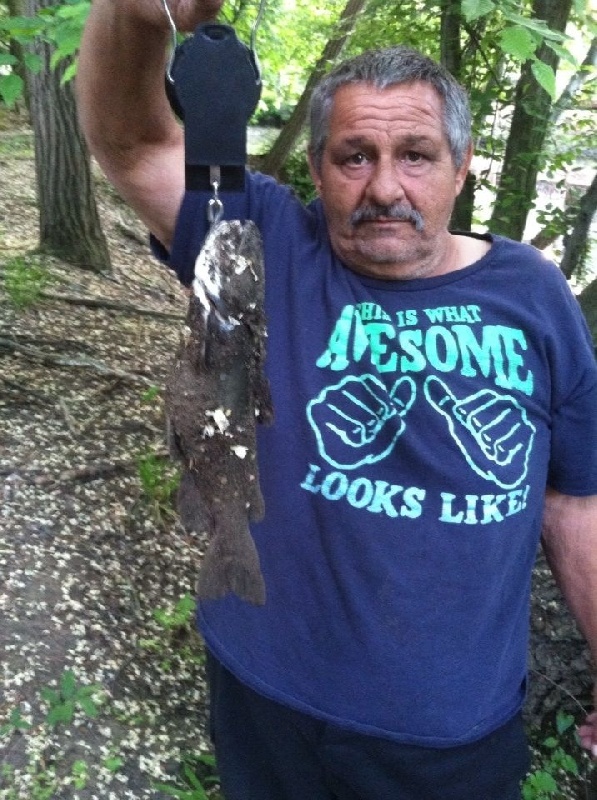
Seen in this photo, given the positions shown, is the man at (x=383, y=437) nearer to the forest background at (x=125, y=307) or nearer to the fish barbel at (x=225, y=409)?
the fish barbel at (x=225, y=409)

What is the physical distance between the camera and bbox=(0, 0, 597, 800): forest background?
2.62m

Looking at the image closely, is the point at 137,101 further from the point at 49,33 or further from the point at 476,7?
the point at 49,33

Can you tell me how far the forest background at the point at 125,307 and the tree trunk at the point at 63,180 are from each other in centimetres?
1

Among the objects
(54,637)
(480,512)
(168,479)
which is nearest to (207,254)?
(480,512)

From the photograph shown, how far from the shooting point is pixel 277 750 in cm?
195

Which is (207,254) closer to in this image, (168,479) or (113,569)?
(113,569)

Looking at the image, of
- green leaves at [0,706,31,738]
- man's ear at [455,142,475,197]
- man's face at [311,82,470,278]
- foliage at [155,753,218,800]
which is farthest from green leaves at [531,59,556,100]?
green leaves at [0,706,31,738]

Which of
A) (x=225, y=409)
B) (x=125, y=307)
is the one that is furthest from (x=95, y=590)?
(x=125, y=307)

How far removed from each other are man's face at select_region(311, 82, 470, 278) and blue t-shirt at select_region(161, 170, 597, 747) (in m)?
0.07

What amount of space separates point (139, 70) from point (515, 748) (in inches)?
76.1

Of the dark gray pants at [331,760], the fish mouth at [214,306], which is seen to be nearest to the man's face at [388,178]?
the fish mouth at [214,306]

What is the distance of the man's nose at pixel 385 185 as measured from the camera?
1.88 m

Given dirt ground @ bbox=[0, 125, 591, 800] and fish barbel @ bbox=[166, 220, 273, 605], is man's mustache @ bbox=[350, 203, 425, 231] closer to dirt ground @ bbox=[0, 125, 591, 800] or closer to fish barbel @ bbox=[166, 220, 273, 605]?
fish barbel @ bbox=[166, 220, 273, 605]

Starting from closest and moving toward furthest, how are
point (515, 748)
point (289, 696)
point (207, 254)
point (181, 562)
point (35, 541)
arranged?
point (207, 254), point (289, 696), point (515, 748), point (35, 541), point (181, 562)
